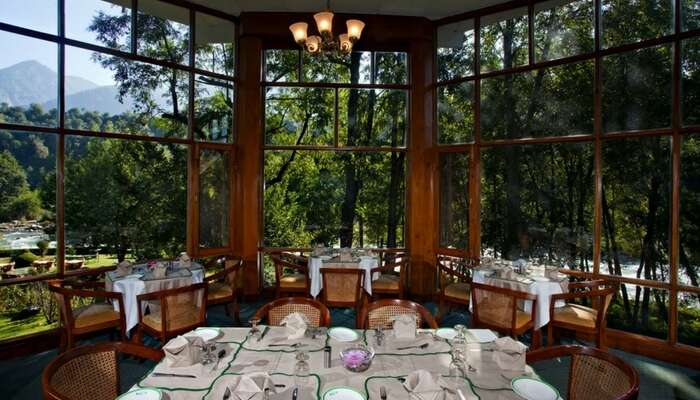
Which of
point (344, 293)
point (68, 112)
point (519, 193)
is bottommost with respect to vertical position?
point (344, 293)

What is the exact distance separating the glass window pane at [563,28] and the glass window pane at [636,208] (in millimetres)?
1251

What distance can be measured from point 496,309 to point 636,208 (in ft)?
7.04

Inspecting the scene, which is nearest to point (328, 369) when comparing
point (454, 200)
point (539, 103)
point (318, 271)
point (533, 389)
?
point (533, 389)

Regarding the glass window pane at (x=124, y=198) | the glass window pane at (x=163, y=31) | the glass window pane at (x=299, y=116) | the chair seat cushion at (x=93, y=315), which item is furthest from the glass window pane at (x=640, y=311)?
the glass window pane at (x=163, y=31)

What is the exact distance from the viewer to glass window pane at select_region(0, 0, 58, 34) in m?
4.02

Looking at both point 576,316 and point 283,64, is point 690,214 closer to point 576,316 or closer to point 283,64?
point 576,316

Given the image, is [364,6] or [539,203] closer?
[539,203]

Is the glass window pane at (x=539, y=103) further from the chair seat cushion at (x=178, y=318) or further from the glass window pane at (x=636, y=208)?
the chair seat cushion at (x=178, y=318)

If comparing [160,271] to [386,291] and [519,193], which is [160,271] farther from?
[519,193]

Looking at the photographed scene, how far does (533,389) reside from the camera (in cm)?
179

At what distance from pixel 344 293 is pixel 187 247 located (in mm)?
2457

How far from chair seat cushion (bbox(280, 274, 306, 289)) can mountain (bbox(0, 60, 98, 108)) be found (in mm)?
3266

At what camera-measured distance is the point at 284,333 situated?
2.41 m

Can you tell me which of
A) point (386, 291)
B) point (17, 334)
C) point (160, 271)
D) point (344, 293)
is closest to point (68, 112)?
point (160, 271)
